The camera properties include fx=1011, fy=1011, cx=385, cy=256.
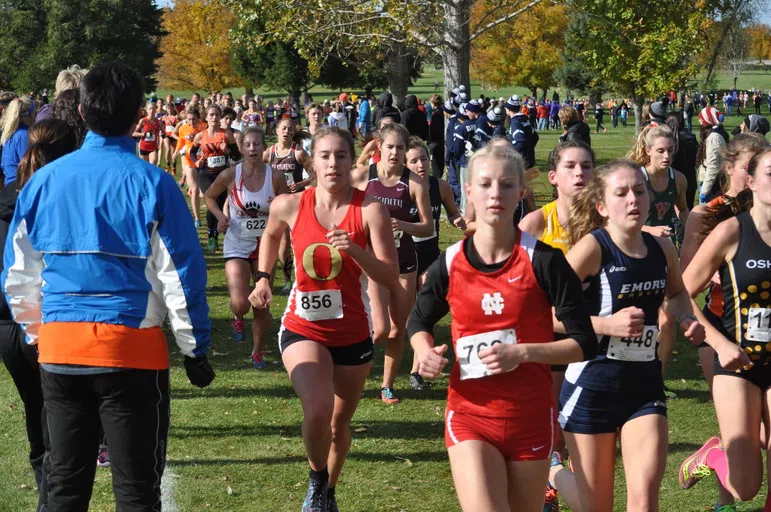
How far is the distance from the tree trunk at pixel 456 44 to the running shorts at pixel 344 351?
14636 mm

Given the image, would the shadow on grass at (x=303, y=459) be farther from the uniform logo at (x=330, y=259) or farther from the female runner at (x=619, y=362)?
the female runner at (x=619, y=362)

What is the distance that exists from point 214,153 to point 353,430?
7.96 m

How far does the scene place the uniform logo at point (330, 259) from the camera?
5.39 m

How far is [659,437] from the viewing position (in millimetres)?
4254

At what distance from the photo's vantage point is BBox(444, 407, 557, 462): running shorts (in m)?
3.85

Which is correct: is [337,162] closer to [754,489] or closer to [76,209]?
[76,209]

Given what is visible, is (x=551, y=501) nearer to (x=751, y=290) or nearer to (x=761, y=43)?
(x=751, y=290)

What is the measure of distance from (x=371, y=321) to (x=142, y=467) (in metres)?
2.04

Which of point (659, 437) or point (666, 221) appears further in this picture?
point (666, 221)

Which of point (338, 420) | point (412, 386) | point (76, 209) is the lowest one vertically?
point (412, 386)

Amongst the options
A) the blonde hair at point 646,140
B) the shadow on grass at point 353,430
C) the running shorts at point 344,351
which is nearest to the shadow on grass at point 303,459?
the shadow on grass at point 353,430

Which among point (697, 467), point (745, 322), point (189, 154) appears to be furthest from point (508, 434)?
point (189, 154)

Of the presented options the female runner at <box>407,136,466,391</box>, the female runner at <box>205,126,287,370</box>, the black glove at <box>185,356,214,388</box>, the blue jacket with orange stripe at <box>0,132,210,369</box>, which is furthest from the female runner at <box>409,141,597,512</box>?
the female runner at <box>205,126,287,370</box>

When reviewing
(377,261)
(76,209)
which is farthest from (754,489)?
(76,209)
